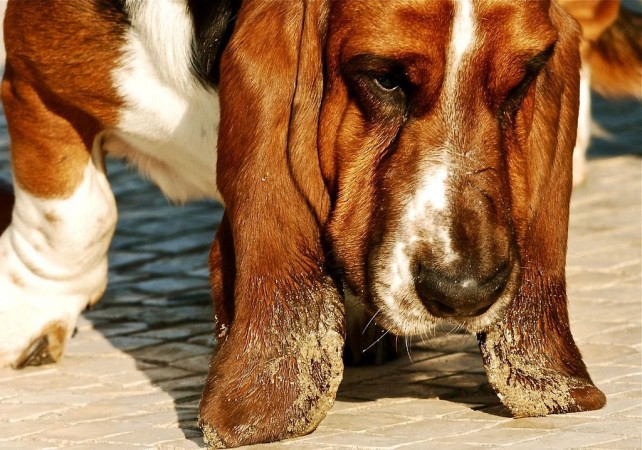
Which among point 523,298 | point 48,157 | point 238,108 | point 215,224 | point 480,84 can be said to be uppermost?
point 480,84

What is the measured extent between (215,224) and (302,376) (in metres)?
3.47

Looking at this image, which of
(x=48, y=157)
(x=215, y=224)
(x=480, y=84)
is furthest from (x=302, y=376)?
(x=215, y=224)

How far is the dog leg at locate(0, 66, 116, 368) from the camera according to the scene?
457 centimetres

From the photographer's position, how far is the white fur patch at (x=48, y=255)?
462 centimetres

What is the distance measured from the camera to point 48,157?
457cm

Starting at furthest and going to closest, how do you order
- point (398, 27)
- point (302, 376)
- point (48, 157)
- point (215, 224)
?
point (215, 224) < point (48, 157) < point (302, 376) < point (398, 27)

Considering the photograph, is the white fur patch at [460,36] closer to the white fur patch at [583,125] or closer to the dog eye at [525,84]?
the dog eye at [525,84]

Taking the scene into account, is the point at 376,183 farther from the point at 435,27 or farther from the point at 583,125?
the point at 583,125

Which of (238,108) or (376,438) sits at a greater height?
(238,108)

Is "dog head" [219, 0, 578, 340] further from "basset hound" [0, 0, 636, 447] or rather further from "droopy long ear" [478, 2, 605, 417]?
"droopy long ear" [478, 2, 605, 417]

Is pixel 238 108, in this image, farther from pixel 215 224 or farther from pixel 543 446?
pixel 215 224

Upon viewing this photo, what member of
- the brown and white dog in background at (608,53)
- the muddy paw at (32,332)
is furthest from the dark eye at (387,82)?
the brown and white dog in background at (608,53)

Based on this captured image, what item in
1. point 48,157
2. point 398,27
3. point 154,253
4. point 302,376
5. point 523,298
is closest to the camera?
point 398,27

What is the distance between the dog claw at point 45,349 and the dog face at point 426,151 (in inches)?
56.4
